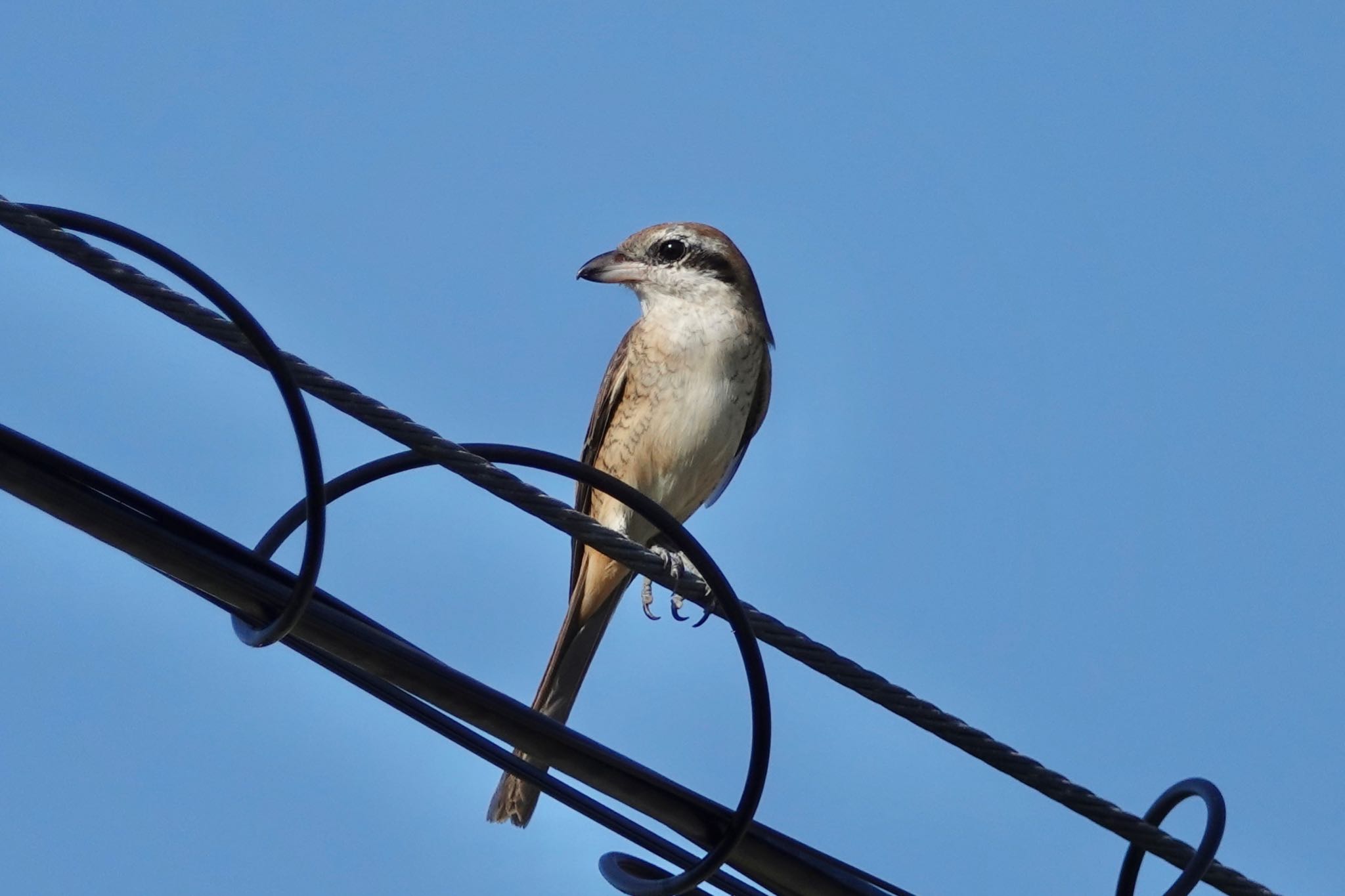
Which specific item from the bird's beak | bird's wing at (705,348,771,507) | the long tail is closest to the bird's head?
the bird's beak

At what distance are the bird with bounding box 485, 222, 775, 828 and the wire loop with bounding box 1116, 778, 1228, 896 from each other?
3.26 metres

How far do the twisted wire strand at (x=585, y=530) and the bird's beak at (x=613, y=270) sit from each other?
3.51 metres

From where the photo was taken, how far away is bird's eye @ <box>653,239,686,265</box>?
764cm

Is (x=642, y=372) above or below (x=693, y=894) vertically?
above

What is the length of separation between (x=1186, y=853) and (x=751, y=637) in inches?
49.8

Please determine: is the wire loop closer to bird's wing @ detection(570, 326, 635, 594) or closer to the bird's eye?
bird's wing @ detection(570, 326, 635, 594)

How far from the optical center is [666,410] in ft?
23.3

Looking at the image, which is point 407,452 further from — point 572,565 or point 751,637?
point 572,565

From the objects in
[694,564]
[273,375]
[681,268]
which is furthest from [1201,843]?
[681,268]

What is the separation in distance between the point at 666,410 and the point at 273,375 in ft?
14.3

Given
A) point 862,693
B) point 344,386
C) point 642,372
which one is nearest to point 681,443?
point 642,372

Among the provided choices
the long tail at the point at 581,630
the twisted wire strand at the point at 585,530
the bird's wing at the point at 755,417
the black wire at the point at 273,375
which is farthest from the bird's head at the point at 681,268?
the black wire at the point at 273,375

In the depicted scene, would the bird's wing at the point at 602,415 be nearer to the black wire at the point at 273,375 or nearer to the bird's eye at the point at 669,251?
the bird's eye at the point at 669,251

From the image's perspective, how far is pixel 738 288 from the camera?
299 inches
